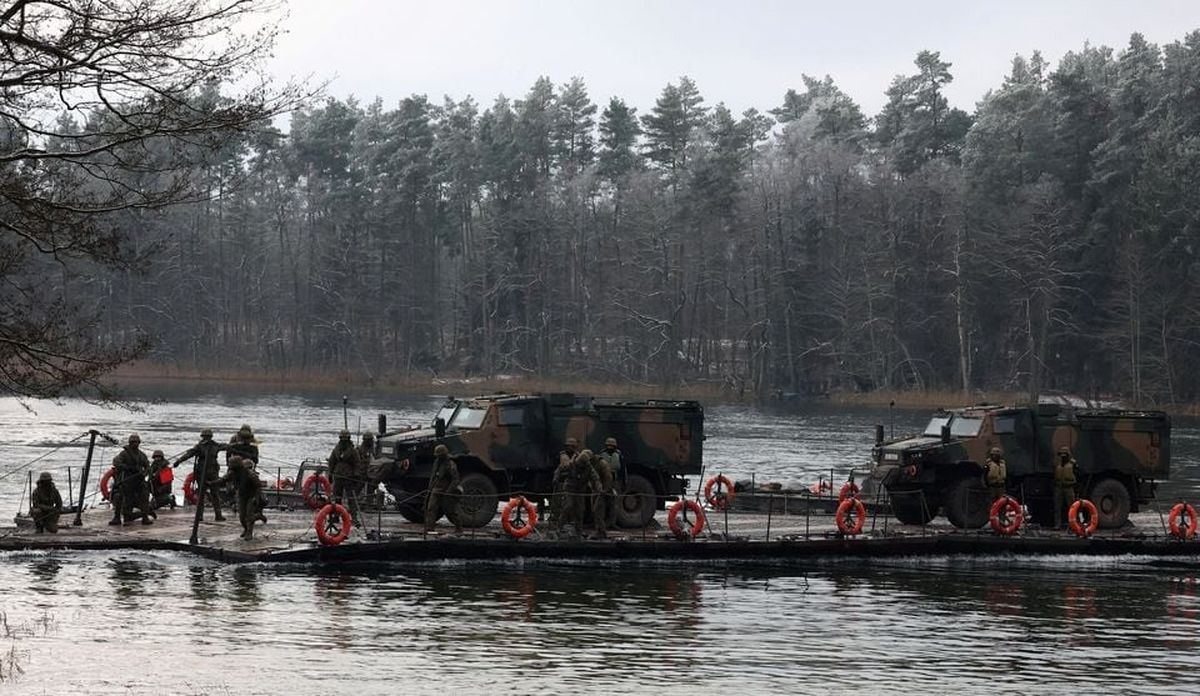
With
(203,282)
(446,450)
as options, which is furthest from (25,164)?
(203,282)

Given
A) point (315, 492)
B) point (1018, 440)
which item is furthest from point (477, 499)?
point (1018, 440)

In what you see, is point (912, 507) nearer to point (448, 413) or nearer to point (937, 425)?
point (937, 425)

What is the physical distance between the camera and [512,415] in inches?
1165

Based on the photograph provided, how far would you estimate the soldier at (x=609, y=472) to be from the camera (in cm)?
2789

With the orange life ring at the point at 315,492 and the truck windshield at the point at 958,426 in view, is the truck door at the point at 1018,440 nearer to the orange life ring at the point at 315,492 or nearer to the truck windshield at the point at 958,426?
the truck windshield at the point at 958,426

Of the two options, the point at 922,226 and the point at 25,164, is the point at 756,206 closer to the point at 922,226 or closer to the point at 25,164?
the point at 922,226

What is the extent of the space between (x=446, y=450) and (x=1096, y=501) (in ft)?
41.2

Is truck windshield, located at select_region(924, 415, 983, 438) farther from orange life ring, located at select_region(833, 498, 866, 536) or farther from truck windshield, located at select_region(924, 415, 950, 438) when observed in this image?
orange life ring, located at select_region(833, 498, 866, 536)

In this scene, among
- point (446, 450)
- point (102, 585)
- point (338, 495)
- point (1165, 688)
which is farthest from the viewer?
point (338, 495)

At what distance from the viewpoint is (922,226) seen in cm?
9850

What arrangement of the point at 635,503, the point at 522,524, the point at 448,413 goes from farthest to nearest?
the point at 635,503, the point at 448,413, the point at 522,524

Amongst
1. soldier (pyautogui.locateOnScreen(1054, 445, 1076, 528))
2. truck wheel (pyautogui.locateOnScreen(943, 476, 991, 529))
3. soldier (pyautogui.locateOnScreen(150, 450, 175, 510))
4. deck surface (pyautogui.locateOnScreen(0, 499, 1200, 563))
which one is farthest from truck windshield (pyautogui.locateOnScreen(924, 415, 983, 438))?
soldier (pyautogui.locateOnScreen(150, 450, 175, 510))

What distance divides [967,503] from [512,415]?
8.49m

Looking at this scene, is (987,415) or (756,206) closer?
(987,415)
